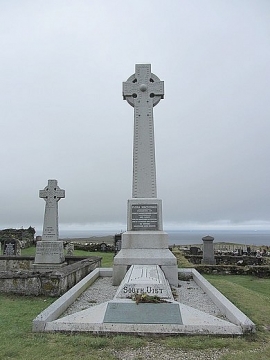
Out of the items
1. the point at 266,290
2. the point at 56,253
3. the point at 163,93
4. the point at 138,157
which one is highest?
the point at 163,93

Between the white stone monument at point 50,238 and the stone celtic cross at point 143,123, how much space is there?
479cm

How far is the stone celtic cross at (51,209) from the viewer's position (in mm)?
13250

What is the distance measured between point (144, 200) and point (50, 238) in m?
5.49

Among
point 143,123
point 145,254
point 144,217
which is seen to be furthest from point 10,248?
point 145,254

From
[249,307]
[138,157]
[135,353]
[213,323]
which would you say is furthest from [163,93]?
[135,353]

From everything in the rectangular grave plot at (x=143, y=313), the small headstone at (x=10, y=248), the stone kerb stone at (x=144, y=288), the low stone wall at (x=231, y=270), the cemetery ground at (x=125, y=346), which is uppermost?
the small headstone at (x=10, y=248)

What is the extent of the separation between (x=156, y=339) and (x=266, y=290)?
7.54 m

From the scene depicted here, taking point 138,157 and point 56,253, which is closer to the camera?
point 138,157

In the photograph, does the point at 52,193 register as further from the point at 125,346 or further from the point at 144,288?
the point at 125,346

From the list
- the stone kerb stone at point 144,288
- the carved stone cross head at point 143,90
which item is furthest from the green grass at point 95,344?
the carved stone cross head at point 143,90

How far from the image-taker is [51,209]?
13.5 m

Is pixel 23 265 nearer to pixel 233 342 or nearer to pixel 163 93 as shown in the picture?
pixel 163 93

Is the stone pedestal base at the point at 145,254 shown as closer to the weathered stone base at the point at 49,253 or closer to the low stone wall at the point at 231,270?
the weathered stone base at the point at 49,253

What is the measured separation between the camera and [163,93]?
36.1 ft
